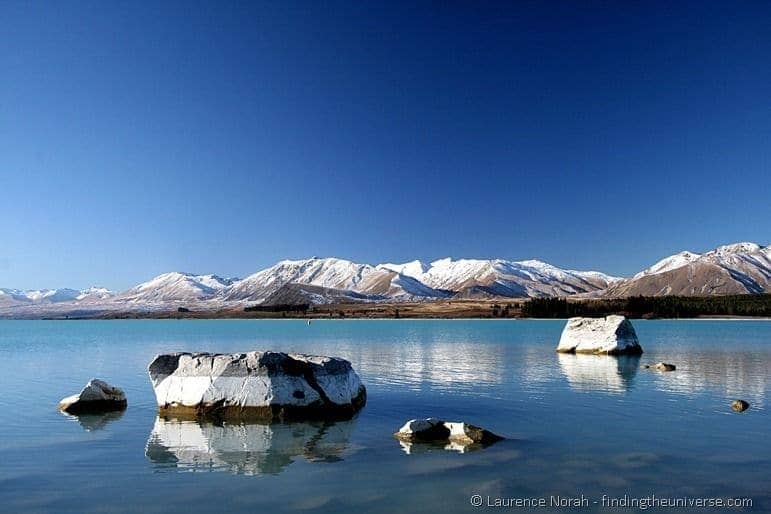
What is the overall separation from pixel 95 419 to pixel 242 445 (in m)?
7.34

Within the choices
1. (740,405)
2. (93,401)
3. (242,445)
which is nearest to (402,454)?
(242,445)

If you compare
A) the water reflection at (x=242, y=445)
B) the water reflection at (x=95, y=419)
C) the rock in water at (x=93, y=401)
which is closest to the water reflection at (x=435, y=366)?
Result: the water reflection at (x=242, y=445)

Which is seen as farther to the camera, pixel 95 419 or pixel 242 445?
pixel 95 419

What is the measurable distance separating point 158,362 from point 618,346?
3791 cm

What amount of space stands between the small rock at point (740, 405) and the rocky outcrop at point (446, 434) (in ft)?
34.8

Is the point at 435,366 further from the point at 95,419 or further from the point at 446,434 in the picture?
the point at 95,419

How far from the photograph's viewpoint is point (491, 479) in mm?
12883

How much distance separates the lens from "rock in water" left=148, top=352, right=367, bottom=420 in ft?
67.5

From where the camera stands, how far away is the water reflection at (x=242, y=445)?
14523 mm

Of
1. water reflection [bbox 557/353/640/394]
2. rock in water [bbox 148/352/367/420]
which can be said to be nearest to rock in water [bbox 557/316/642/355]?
water reflection [bbox 557/353/640/394]

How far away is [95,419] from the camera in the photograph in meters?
20.6

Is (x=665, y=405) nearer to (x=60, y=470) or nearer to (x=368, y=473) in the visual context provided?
(x=368, y=473)

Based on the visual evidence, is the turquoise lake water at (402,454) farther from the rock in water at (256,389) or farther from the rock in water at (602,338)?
the rock in water at (602,338)

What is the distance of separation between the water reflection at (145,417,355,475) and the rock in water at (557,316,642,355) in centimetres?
3464
